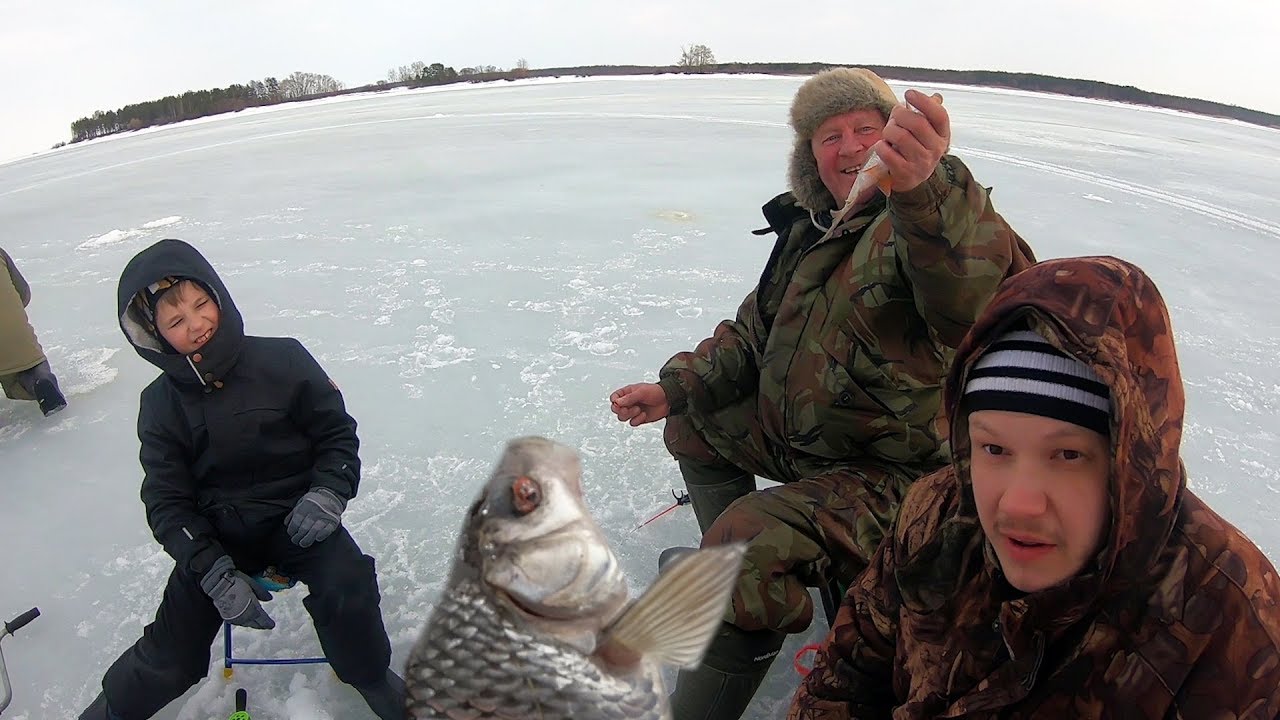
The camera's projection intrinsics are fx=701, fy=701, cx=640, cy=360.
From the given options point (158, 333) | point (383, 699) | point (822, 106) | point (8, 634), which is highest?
point (822, 106)

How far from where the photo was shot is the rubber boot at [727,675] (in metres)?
1.84

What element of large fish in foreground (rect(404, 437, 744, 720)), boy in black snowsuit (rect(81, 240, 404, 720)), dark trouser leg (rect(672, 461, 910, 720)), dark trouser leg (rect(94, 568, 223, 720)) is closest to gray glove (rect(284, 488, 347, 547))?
boy in black snowsuit (rect(81, 240, 404, 720))

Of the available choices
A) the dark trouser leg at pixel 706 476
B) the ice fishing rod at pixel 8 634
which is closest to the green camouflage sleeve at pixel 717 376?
the dark trouser leg at pixel 706 476

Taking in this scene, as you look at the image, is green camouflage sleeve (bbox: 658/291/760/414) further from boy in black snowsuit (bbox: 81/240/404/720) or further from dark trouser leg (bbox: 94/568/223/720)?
dark trouser leg (bbox: 94/568/223/720)

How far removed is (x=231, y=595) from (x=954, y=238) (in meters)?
2.20

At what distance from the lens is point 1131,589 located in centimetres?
112

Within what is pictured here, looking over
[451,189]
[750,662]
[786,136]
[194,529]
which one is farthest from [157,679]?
[786,136]

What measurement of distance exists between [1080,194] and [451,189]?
6635mm

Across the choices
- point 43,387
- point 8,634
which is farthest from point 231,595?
point 43,387

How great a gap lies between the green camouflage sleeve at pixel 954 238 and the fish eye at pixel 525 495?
114 cm

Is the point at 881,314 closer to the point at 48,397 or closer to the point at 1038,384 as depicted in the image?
the point at 1038,384

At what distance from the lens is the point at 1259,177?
27.3 ft

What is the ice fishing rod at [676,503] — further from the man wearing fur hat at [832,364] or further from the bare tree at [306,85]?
the bare tree at [306,85]

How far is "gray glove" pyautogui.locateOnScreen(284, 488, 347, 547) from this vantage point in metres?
2.11
